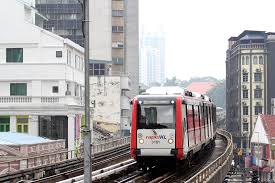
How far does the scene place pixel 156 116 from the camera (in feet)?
83.4

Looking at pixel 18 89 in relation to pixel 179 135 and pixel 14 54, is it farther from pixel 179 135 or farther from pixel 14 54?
pixel 179 135

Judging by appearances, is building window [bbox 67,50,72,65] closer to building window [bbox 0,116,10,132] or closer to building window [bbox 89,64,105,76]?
building window [bbox 0,116,10,132]

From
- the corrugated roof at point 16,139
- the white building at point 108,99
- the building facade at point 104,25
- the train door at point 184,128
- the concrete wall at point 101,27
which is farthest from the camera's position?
the concrete wall at point 101,27

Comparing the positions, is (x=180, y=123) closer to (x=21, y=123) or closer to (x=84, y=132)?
(x=84, y=132)

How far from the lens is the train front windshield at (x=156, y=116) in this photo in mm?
25297

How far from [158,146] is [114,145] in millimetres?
31370

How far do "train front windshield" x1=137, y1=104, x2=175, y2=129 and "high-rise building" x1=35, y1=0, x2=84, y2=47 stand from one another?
83.3 metres

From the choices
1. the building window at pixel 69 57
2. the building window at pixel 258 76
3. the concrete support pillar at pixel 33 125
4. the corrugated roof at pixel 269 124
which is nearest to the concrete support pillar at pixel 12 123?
the concrete support pillar at pixel 33 125

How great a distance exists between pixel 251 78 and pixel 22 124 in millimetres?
62121

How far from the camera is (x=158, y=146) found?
25.2 metres

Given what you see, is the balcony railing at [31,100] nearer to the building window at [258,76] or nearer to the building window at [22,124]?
the building window at [22,124]

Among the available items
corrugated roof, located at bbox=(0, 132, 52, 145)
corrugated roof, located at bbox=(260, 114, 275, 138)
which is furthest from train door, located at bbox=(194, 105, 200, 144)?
corrugated roof, located at bbox=(260, 114, 275, 138)

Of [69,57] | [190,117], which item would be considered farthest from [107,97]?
[190,117]

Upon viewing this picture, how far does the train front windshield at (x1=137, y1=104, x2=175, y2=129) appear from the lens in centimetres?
2530
